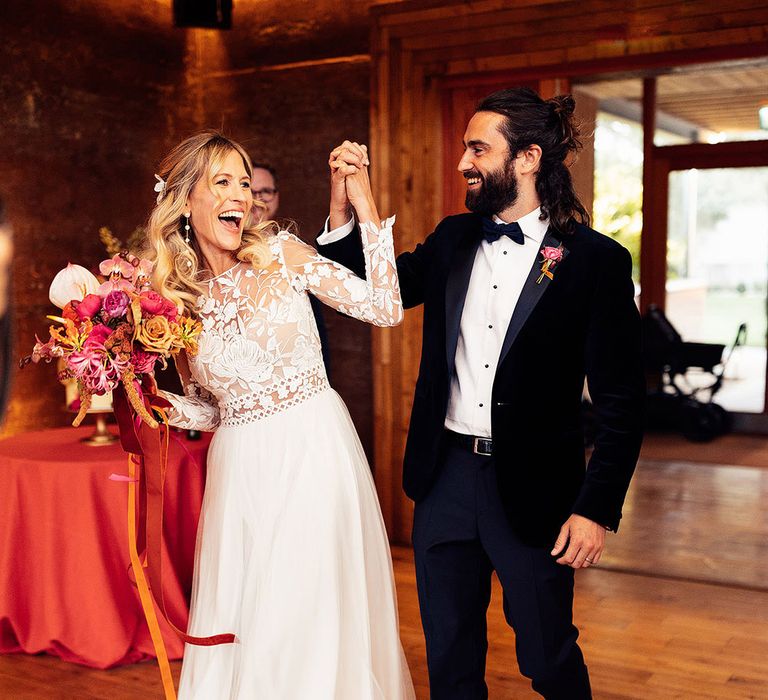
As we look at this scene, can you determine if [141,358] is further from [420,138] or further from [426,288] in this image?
[420,138]

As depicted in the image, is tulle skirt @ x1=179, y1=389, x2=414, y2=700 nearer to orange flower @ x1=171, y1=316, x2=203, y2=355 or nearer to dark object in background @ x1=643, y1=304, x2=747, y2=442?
orange flower @ x1=171, y1=316, x2=203, y2=355

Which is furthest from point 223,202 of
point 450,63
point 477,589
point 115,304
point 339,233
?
point 450,63

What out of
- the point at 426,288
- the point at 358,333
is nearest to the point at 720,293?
the point at 358,333

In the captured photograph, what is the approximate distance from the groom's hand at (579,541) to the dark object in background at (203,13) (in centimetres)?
369

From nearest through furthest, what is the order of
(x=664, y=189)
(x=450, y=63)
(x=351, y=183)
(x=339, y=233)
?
(x=351, y=183) → (x=339, y=233) → (x=450, y=63) → (x=664, y=189)

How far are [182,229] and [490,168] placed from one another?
34.1 inches

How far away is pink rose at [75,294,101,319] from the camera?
2.27m

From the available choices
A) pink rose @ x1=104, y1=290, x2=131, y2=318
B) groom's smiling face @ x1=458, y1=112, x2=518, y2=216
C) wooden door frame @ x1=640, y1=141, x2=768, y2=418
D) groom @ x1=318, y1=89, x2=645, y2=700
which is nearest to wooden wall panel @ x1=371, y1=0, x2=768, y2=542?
groom @ x1=318, y1=89, x2=645, y2=700

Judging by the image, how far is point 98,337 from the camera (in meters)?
2.25

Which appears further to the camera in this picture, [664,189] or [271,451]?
[664,189]

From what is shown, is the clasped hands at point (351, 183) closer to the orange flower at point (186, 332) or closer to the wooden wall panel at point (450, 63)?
the orange flower at point (186, 332)

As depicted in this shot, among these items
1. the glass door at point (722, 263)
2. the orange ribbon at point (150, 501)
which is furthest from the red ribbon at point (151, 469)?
the glass door at point (722, 263)

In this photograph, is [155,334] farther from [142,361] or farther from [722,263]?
[722,263]

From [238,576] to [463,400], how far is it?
30.5 inches
